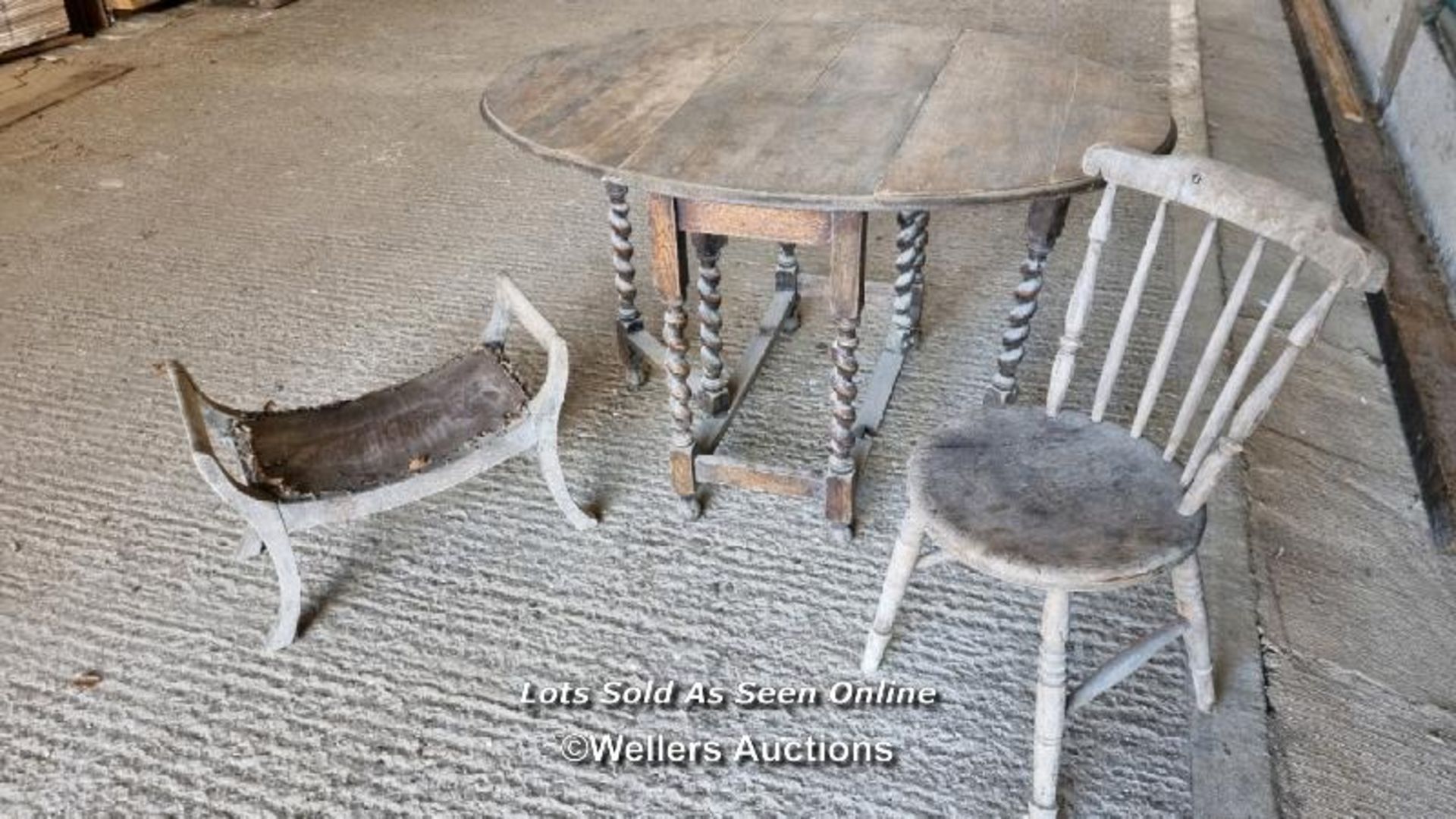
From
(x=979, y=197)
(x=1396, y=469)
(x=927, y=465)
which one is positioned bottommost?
(x=1396, y=469)

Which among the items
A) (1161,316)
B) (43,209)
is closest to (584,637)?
(1161,316)

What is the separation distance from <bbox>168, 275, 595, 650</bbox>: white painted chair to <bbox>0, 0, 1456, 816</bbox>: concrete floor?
5.7 inches

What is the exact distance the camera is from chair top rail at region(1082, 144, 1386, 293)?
1.03 metres

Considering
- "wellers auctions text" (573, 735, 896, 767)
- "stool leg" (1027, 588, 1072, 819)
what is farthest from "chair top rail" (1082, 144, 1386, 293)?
"wellers auctions text" (573, 735, 896, 767)

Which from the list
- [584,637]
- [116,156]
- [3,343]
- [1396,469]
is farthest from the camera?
[116,156]

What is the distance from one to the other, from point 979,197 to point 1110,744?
0.77 m

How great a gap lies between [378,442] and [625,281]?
58cm

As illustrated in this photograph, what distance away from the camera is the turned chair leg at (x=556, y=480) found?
1.64 metres

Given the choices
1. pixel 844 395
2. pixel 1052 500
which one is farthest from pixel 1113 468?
pixel 844 395

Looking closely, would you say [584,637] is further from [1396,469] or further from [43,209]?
[43,209]

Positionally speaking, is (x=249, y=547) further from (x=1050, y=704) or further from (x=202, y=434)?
(x=1050, y=704)

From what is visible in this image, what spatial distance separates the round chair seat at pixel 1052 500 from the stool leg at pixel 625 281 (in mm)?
779

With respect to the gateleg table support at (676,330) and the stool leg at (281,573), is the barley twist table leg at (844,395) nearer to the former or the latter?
the gateleg table support at (676,330)

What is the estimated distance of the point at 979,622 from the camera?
1.56 m
